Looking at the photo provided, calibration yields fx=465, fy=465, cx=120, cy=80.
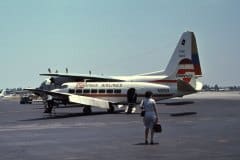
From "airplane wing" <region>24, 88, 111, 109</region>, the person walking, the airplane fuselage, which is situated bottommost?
the person walking

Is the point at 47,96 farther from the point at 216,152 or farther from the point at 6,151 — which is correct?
the point at 216,152

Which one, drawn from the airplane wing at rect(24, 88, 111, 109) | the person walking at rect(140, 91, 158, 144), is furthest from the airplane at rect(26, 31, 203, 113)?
the person walking at rect(140, 91, 158, 144)

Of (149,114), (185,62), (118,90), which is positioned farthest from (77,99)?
(149,114)

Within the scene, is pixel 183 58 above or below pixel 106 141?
above

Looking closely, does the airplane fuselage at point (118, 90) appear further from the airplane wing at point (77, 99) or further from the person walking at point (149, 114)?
the person walking at point (149, 114)

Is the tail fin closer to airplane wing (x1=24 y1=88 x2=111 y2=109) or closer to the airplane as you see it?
the airplane

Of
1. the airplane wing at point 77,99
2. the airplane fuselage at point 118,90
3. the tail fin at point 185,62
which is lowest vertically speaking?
the airplane wing at point 77,99

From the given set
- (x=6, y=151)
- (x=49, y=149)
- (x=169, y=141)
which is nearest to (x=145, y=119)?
(x=169, y=141)

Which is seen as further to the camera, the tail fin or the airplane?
the tail fin

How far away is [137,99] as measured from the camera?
3991 cm

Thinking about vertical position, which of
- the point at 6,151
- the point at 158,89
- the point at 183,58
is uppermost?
the point at 183,58

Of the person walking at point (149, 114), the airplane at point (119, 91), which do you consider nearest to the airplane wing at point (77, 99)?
the airplane at point (119, 91)

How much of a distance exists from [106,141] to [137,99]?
72.0 ft

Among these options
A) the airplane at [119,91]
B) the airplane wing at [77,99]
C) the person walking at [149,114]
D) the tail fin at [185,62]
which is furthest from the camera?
the tail fin at [185,62]
